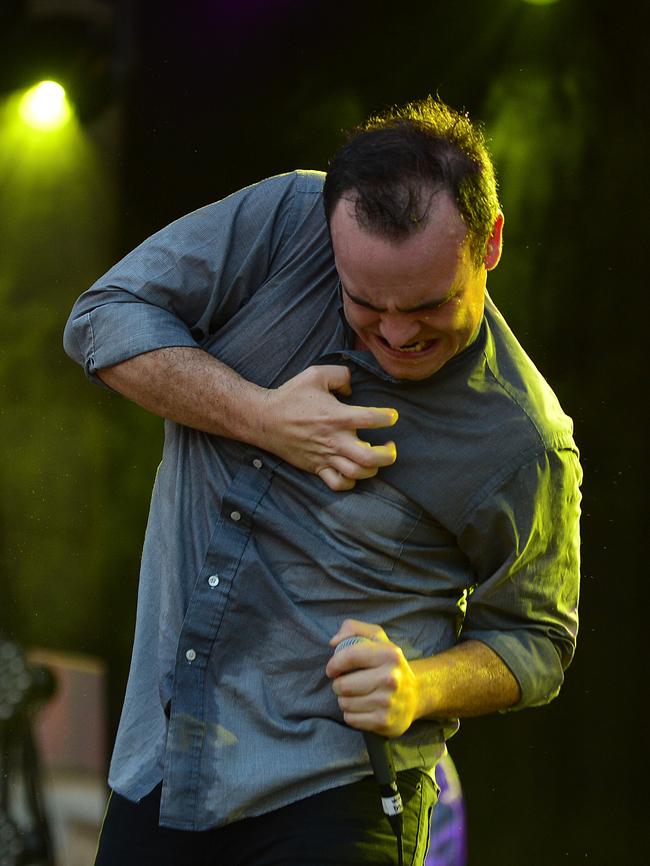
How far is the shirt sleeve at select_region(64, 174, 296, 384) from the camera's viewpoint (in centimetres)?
201

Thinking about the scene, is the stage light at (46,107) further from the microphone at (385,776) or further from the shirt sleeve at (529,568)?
the microphone at (385,776)

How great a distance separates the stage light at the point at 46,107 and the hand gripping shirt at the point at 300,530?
1.85m

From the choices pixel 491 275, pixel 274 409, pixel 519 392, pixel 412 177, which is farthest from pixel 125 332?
pixel 491 275

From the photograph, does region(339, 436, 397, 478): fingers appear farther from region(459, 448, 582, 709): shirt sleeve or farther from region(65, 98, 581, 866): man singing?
region(459, 448, 582, 709): shirt sleeve

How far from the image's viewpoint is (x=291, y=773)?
194cm

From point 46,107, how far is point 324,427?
87.1 inches

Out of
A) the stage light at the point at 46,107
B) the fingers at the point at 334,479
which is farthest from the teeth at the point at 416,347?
the stage light at the point at 46,107

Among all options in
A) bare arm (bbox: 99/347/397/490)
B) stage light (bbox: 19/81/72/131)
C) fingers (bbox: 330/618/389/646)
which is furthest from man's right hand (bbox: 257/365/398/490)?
stage light (bbox: 19/81/72/131)

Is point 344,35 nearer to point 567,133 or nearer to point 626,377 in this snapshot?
point 567,133

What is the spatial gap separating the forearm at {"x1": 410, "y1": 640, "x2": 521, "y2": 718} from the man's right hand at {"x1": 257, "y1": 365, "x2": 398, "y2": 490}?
304 millimetres

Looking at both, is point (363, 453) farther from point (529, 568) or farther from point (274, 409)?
point (529, 568)

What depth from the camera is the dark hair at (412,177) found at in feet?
5.86

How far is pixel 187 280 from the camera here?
2.05 m

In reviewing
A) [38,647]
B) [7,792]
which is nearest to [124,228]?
[38,647]
